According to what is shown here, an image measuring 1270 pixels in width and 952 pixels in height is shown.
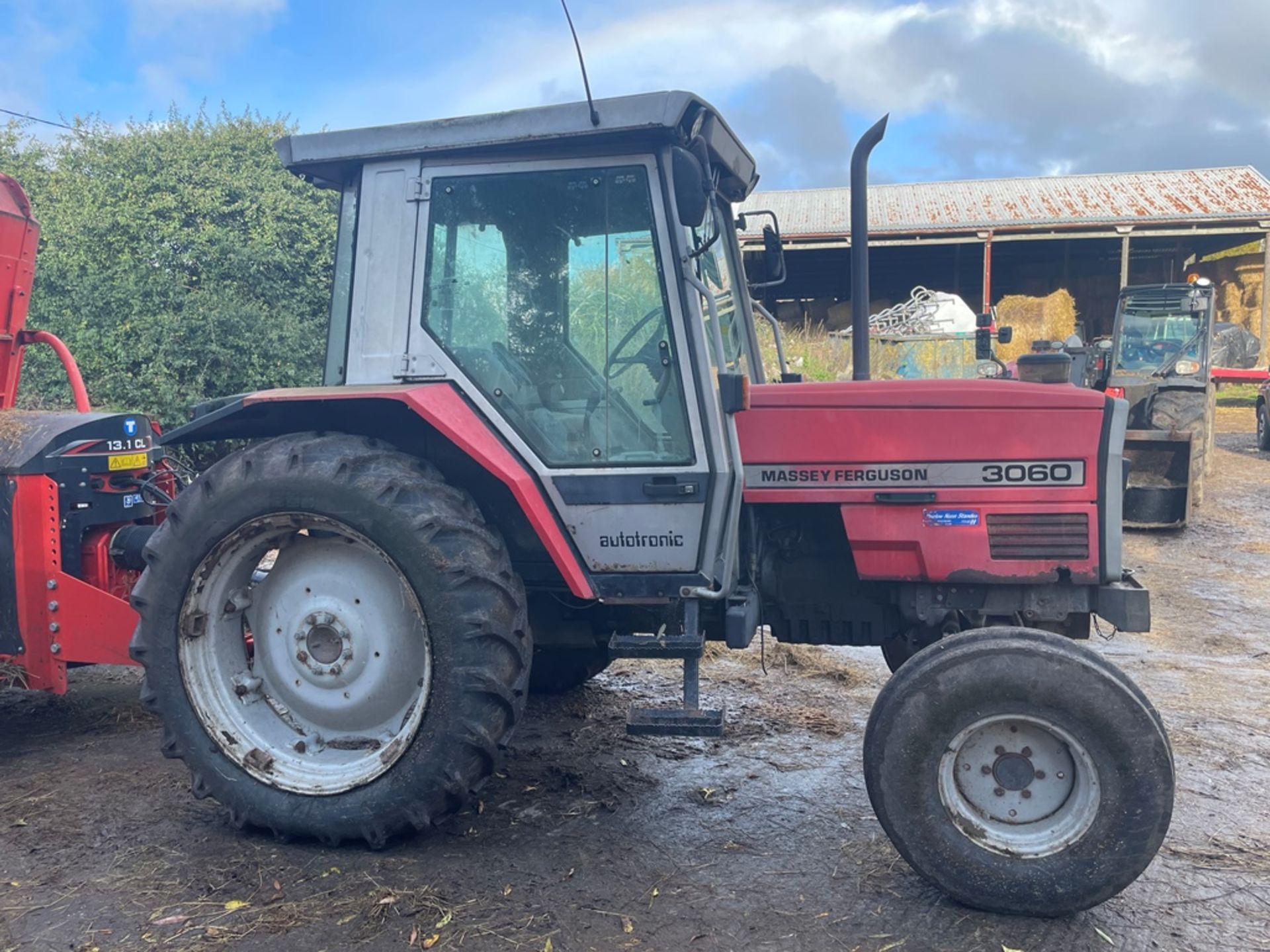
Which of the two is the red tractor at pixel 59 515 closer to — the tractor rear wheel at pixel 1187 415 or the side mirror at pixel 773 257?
the side mirror at pixel 773 257

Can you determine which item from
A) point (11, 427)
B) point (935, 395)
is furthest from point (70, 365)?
point (935, 395)

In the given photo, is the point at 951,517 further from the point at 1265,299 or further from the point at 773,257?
the point at 1265,299

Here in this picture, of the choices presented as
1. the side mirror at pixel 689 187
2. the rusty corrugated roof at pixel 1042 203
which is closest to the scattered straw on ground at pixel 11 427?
the side mirror at pixel 689 187

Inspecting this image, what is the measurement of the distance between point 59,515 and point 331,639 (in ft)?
4.88

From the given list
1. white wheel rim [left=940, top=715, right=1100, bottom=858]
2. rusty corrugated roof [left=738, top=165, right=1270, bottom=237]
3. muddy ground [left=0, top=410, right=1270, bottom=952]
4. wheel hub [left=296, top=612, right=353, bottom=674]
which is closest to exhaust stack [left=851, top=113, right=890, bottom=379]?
white wheel rim [left=940, top=715, right=1100, bottom=858]

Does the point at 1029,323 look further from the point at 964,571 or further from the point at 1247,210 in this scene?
the point at 964,571

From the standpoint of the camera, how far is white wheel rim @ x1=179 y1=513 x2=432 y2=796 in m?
3.38

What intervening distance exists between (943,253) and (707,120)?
2093 centimetres

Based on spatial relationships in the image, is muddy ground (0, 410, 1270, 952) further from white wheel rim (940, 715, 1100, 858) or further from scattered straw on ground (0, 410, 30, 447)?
scattered straw on ground (0, 410, 30, 447)

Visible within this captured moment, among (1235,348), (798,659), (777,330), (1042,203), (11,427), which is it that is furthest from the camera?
(1042,203)

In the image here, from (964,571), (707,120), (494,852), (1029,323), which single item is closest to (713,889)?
(494,852)

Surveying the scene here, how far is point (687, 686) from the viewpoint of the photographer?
10.9ft

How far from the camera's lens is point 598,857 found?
330cm

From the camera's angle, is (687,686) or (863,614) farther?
(863,614)
